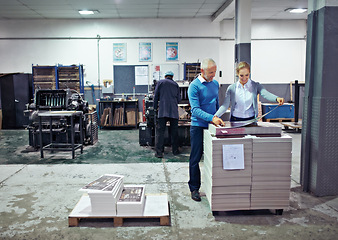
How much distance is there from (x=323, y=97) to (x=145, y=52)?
7105 mm

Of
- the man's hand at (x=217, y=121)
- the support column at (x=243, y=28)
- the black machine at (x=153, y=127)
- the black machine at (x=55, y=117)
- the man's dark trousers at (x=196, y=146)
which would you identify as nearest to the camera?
the man's hand at (x=217, y=121)

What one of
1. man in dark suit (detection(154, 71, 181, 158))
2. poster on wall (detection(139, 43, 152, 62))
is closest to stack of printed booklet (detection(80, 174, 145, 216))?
man in dark suit (detection(154, 71, 181, 158))

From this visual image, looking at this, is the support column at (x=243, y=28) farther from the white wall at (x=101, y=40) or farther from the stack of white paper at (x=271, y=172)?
the stack of white paper at (x=271, y=172)

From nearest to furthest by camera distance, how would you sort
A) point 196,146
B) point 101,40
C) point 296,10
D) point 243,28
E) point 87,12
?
point 196,146
point 243,28
point 87,12
point 296,10
point 101,40

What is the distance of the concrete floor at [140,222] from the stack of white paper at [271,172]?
0.17 m

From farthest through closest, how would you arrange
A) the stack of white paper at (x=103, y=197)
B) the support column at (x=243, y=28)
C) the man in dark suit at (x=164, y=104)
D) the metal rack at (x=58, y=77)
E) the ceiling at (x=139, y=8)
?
the metal rack at (x=58, y=77) → the ceiling at (x=139, y=8) → the support column at (x=243, y=28) → the man in dark suit at (x=164, y=104) → the stack of white paper at (x=103, y=197)

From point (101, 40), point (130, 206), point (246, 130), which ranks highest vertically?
point (101, 40)

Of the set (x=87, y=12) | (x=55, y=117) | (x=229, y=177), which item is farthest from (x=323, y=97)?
(x=87, y=12)

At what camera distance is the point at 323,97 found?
10.1ft

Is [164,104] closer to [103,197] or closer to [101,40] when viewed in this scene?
[103,197]

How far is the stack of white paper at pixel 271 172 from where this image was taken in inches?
101

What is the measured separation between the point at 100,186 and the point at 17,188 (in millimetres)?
1563

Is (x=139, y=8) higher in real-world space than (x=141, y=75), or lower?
higher

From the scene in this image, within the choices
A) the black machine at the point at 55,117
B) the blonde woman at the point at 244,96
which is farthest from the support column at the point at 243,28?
the blonde woman at the point at 244,96
